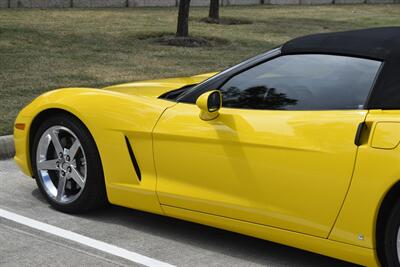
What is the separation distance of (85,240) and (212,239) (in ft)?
2.78

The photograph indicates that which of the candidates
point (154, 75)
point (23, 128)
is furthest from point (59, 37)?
point (23, 128)

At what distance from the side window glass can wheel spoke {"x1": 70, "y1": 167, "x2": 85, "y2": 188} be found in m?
1.26

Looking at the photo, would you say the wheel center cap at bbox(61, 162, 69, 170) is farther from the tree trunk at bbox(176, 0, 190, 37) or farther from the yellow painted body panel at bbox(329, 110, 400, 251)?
the tree trunk at bbox(176, 0, 190, 37)

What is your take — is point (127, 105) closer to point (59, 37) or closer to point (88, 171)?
point (88, 171)

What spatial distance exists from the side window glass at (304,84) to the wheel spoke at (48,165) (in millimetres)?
1498

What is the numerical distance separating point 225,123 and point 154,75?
698cm

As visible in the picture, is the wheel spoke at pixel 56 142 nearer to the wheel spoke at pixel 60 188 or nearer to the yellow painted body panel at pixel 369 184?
the wheel spoke at pixel 60 188

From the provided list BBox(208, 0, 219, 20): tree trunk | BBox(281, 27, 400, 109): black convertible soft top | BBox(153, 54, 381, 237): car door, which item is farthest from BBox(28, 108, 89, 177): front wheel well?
BBox(208, 0, 219, 20): tree trunk

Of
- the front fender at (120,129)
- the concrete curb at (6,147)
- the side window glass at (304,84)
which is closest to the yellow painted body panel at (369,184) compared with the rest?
the side window glass at (304,84)

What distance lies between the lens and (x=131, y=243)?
443 centimetres

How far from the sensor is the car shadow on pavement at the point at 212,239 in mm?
4180

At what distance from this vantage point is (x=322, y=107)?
3820mm

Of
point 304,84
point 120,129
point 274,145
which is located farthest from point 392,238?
point 120,129

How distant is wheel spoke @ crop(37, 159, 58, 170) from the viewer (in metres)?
4.97
